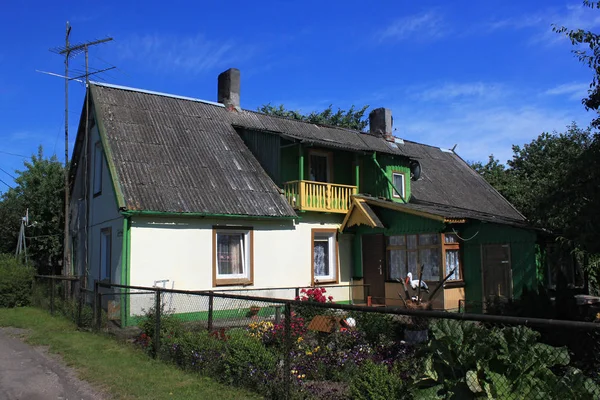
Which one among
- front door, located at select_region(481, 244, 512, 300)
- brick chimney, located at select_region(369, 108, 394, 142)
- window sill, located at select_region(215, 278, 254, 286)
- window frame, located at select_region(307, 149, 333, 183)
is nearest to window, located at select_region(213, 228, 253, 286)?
window sill, located at select_region(215, 278, 254, 286)

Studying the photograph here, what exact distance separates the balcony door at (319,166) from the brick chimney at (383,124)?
22.8 ft

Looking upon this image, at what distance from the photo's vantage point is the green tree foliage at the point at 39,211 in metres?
23.9

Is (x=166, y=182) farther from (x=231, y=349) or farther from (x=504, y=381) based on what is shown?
(x=504, y=381)

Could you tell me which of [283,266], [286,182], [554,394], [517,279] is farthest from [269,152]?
[554,394]

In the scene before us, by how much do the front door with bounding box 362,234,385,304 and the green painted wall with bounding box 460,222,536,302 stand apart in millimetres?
2632

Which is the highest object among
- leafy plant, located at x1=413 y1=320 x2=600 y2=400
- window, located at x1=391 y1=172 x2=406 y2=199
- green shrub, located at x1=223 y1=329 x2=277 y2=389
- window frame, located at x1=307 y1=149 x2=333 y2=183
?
window frame, located at x1=307 y1=149 x2=333 y2=183

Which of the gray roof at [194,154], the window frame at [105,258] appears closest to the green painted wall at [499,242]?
the gray roof at [194,154]

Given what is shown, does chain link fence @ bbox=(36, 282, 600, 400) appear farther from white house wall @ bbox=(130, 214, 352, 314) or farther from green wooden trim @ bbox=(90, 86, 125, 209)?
green wooden trim @ bbox=(90, 86, 125, 209)

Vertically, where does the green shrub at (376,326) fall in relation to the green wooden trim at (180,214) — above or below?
below

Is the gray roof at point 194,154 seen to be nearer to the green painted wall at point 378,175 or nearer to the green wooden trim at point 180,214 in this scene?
the green wooden trim at point 180,214

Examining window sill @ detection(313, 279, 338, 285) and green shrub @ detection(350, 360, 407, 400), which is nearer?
green shrub @ detection(350, 360, 407, 400)

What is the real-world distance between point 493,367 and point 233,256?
447 inches

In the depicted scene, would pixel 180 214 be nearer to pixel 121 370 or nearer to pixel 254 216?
pixel 254 216

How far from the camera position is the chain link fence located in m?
4.36
